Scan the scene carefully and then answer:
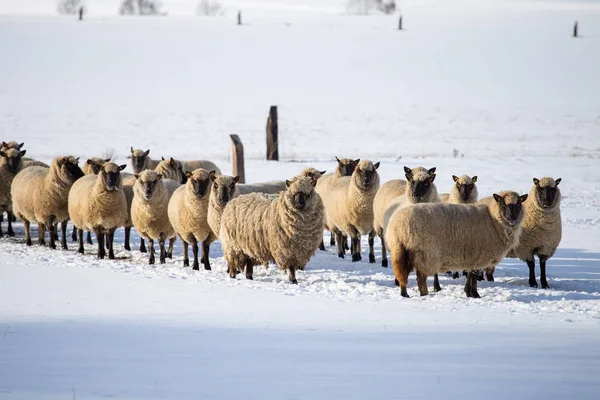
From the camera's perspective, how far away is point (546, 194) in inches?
461

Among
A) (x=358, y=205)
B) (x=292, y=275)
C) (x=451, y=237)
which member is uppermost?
(x=451, y=237)

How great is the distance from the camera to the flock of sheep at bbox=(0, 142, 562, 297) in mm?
10117

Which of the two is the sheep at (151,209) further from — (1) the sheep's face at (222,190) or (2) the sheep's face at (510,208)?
(2) the sheep's face at (510,208)

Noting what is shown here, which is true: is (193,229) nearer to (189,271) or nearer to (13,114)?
(189,271)

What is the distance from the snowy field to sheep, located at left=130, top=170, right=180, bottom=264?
0.48 m

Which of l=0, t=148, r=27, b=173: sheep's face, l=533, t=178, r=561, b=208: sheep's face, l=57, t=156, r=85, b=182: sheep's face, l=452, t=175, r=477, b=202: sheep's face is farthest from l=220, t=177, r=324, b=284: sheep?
l=0, t=148, r=27, b=173: sheep's face

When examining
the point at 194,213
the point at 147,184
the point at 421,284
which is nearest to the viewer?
the point at 421,284

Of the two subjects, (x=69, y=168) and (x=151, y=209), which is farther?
(x=69, y=168)

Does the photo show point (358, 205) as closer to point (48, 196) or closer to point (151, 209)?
point (151, 209)

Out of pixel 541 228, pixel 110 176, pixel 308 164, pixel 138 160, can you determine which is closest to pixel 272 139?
pixel 308 164

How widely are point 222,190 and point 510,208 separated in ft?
14.2

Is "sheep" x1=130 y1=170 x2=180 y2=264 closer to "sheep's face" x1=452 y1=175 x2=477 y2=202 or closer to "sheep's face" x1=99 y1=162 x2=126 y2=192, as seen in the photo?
"sheep's face" x1=99 y1=162 x2=126 y2=192

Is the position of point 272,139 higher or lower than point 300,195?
lower

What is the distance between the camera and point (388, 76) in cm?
5188
